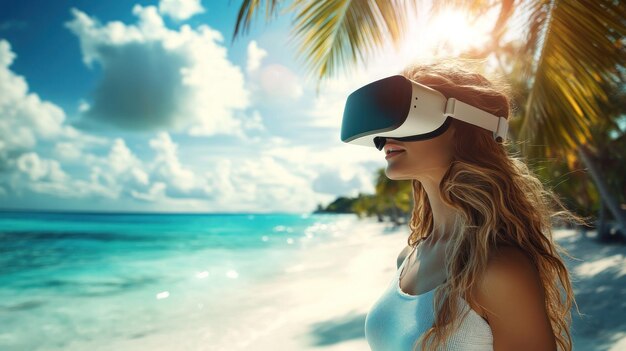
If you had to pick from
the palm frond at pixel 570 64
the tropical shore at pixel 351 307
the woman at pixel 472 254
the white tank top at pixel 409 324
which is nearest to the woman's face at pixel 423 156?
the woman at pixel 472 254

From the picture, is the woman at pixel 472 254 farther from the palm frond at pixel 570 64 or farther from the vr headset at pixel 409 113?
the palm frond at pixel 570 64

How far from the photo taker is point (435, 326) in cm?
107

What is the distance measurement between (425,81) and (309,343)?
5.88m

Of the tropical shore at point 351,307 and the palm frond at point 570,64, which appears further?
the tropical shore at point 351,307

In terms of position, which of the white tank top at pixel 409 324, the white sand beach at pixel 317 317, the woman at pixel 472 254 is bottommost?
the white sand beach at pixel 317 317

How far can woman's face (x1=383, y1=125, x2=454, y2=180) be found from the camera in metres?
1.27

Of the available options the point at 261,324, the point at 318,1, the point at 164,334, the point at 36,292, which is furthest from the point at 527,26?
the point at 36,292

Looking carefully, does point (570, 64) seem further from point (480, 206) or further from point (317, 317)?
point (317, 317)

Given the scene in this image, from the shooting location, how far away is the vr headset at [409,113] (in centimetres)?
122

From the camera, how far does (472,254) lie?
1079mm

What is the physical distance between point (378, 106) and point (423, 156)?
0.21 metres

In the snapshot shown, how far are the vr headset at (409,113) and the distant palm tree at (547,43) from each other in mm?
1691

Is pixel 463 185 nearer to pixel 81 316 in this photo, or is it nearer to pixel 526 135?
pixel 526 135

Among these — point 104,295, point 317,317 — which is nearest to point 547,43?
point 317,317
